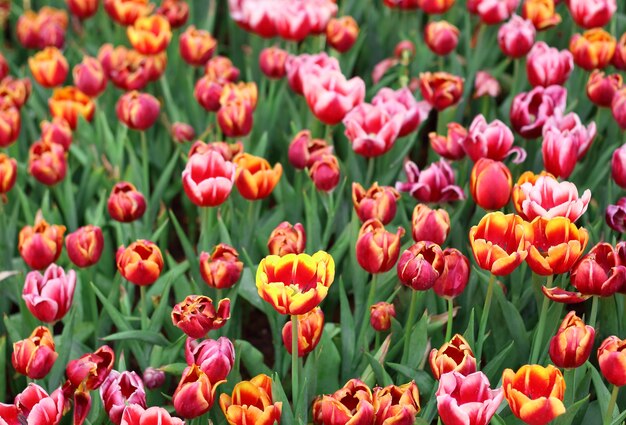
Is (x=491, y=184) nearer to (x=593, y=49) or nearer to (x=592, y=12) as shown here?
(x=593, y=49)

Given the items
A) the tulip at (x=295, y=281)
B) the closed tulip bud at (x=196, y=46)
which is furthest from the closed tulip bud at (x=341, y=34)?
the tulip at (x=295, y=281)

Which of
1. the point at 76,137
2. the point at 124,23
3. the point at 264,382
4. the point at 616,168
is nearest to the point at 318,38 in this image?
the point at 124,23

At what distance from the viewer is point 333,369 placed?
181cm

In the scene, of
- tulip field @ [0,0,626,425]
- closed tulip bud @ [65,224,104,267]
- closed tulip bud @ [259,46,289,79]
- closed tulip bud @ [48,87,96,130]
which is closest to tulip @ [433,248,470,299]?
tulip field @ [0,0,626,425]

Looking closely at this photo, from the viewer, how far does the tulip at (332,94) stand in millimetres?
2115

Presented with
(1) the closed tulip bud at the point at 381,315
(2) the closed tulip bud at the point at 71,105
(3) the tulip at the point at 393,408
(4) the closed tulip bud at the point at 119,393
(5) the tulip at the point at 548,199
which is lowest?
(2) the closed tulip bud at the point at 71,105

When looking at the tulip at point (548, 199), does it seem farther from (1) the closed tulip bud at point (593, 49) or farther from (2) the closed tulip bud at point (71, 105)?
(2) the closed tulip bud at point (71, 105)

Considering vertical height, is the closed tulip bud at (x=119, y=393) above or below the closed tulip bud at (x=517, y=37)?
below

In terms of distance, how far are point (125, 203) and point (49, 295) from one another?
287 mm

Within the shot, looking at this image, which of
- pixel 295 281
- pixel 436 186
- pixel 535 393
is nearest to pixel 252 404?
pixel 295 281

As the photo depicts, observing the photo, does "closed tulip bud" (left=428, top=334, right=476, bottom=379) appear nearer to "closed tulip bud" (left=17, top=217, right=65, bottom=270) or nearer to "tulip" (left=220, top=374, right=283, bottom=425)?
"tulip" (left=220, top=374, right=283, bottom=425)

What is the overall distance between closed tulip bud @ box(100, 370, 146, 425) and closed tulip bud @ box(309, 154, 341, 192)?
1.98ft

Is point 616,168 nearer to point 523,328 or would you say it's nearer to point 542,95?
point 542,95

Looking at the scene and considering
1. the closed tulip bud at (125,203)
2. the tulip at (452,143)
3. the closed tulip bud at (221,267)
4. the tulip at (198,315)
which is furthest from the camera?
the tulip at (452,143)
